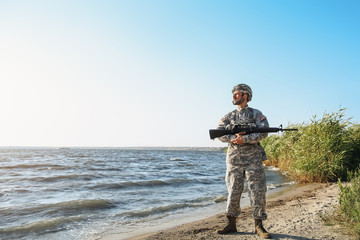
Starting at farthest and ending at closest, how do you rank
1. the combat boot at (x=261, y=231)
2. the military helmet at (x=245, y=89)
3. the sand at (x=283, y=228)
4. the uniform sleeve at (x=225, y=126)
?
1. the military helmet at (x=245, y=89)
2. the uniform sleeve at (x=225, y=126)
3. the sand at (x=283, y=228)
4. the combat boot at (x=261, y=231)

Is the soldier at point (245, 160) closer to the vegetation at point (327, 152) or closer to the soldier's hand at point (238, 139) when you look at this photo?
the soldier's hand at point (238, 139)

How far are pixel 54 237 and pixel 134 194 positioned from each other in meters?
5.16

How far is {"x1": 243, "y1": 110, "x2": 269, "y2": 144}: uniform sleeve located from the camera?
3976 millimetres

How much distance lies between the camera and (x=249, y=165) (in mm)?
4156

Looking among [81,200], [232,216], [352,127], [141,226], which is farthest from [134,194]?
[352,127]

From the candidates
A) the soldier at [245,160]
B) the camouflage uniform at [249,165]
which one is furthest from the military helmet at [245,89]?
the camouflage uniform at [249,165]

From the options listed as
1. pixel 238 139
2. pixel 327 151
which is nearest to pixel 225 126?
pixel 238 139

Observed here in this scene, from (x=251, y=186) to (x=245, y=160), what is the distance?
0.45 metres

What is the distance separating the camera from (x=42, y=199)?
920 cm

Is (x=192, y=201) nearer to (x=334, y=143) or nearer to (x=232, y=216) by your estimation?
(x=232, y=216)

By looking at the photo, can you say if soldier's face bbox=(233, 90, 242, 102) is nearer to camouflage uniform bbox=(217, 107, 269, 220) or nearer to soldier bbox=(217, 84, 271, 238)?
soldier bbox=(217, 84, 271, 238)

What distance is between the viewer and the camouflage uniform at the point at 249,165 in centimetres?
411

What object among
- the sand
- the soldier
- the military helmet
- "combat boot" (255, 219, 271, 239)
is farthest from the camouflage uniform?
the sand

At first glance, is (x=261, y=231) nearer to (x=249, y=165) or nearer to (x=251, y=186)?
(x=251, y=186)
